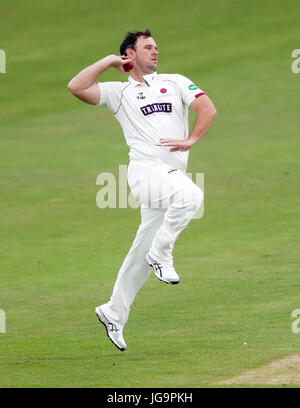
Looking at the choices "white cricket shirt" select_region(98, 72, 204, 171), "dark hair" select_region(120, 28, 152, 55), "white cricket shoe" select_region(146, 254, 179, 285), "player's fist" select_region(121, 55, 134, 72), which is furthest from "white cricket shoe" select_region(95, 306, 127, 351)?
"dark hair" select_region(120, 28, 152, 55)

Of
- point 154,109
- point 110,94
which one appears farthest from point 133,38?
point 154,109

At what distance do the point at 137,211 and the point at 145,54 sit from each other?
11.3m

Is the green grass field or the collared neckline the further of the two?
the green grass field

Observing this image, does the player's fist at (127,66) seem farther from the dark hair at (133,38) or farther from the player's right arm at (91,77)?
the dark hair at (133,38)

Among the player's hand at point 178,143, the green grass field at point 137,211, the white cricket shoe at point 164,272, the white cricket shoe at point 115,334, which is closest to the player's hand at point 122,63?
Answer: the player's hand at point 178,143

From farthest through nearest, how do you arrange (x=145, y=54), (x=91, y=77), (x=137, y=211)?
1. (x=137, y=211)
2. (x=145, y=54)
3. (x=91, y=77)

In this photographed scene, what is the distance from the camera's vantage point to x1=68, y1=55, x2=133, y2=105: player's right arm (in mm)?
9969

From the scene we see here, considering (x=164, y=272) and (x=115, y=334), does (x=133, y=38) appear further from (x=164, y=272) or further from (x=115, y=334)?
(x=115, y=334)

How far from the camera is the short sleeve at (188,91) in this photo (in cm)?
1012

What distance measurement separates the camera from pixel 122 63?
1002 cm

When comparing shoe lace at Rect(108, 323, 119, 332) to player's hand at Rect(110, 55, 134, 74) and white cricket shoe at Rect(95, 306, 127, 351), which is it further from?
player's hand at Rect(110, 55, 134, 74)

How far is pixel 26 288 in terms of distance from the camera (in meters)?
14.7

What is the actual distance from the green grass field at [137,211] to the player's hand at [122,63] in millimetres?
3103
